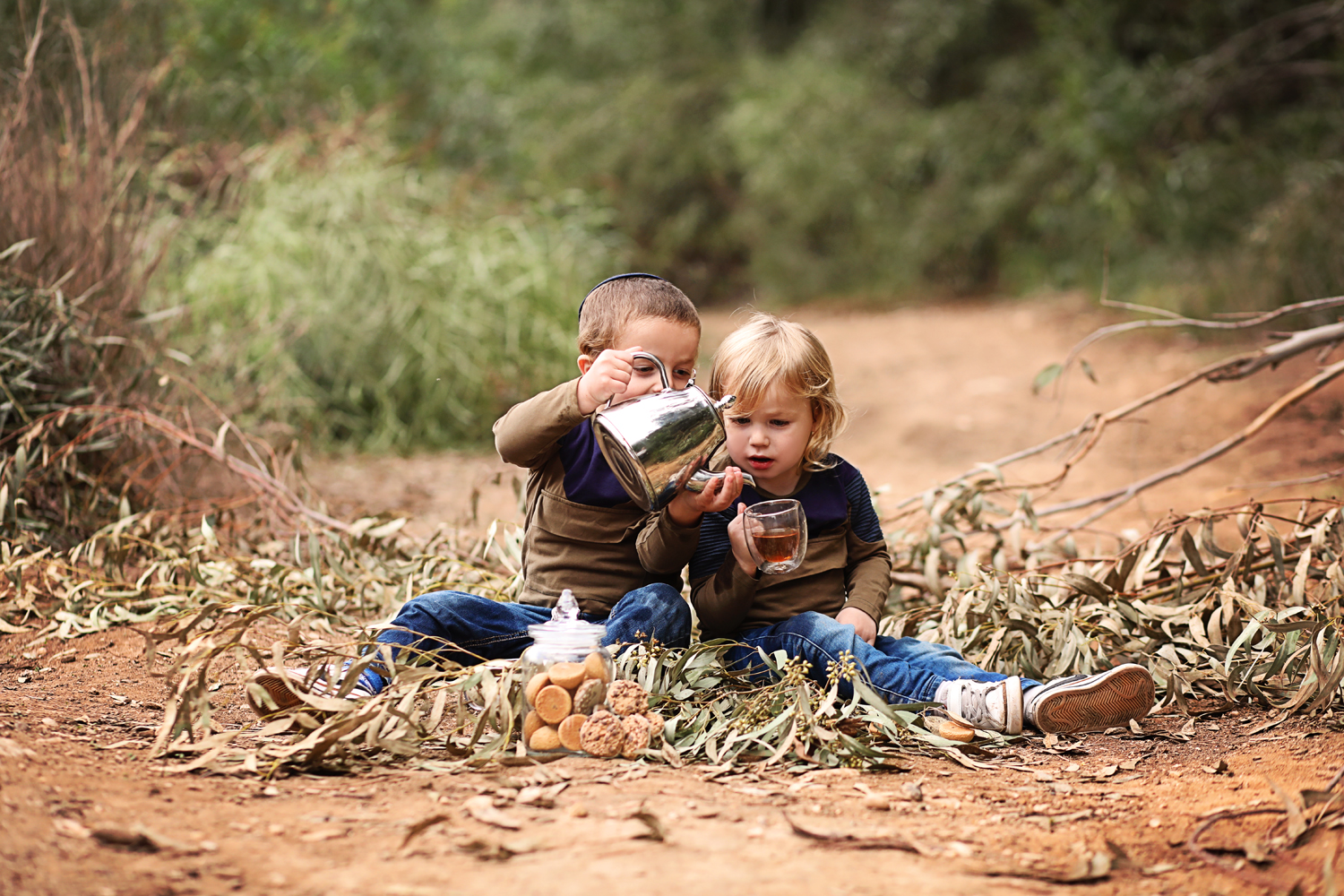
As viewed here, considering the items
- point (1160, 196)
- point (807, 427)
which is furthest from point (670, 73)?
point (807, 427)

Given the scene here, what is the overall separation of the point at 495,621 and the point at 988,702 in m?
1.14

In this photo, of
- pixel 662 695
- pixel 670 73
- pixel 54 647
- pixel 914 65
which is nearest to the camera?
pixel 662 695

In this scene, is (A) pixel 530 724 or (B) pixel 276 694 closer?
(A) pixel 530 724

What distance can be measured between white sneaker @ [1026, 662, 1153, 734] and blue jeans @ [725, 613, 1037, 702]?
0.09 m

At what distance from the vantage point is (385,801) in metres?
1.97

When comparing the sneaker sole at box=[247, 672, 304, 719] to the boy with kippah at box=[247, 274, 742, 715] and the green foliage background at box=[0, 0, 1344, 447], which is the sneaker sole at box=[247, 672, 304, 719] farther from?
the green foliage background at box=[0, 0, 1344, 447]

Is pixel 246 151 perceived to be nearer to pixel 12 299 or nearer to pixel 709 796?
pixel 12 299

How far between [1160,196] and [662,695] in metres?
9.23

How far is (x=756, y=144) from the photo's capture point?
1589 cm

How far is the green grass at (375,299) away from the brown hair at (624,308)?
3956mm

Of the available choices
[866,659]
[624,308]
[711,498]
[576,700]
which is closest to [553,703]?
[576,700]

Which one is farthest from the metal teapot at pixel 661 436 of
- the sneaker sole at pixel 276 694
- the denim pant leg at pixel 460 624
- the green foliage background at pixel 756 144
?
the green foliage background at pixel 756 144

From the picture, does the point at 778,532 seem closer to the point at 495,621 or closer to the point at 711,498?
the point at 711,498

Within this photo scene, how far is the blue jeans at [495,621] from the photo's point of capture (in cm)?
265
